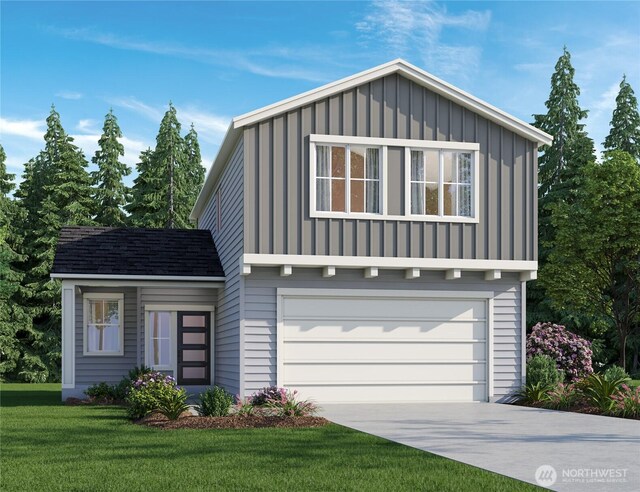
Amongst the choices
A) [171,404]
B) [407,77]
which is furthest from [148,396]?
[407,77]

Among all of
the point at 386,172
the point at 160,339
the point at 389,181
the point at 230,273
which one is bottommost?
the point at 160,339

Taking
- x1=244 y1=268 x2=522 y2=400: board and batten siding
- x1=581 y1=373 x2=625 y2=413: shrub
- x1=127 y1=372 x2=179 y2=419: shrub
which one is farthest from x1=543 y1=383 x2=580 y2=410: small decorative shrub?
x1=127 y1=372 x2=179 y2=419: shrub

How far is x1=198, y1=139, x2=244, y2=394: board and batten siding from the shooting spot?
1709 centimetres

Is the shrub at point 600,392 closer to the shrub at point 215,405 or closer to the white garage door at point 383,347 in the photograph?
the white garage door at point 383,347

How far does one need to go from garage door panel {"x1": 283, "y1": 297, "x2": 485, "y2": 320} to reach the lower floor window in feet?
16.5

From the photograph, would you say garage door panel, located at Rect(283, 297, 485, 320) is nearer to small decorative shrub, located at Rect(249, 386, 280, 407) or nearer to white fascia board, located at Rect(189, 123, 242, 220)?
small decorative shrub, located at Rect(249, 386, 280, 407)

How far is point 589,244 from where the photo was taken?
30047 millimetres

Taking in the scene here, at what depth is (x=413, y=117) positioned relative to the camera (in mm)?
17391

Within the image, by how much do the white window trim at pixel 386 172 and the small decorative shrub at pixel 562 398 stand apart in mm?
3741

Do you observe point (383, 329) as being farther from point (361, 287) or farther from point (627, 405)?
point (627, 405)

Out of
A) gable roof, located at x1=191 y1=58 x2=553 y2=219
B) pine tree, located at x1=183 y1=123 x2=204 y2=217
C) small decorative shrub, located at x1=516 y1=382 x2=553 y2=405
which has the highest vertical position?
pine tree, located at x1=183 y1=123 x2=204 y2=217

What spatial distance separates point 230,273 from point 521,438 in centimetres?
896

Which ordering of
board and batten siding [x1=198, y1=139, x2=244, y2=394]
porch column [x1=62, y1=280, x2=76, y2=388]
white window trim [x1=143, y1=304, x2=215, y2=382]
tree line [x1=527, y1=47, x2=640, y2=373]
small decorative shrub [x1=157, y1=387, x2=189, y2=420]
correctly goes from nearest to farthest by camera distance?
small decorative shrub [x1=157, y1=387, x2=189, y2=420] < board and batten siding [x1=198, y1=139, x2=244, y2=394] < porch column [x1=62, y1=280, x2=76, y2=388] < white window trim [x1=143, y1=304, x2=215, y2=382] < tree line [x1=527, y1=47, x2=640, y2=373]

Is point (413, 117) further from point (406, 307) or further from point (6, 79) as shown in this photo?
point (6, 79)
